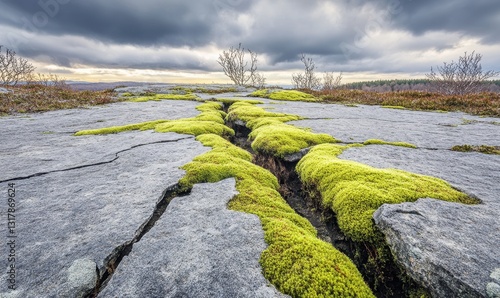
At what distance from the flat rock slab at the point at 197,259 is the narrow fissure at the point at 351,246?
3.69 feet

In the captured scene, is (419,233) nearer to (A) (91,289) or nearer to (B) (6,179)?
(A) (91,289)

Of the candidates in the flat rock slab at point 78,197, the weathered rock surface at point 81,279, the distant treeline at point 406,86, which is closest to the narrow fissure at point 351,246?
the flat rock slab at point 78,197

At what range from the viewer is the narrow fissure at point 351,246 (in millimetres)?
2410

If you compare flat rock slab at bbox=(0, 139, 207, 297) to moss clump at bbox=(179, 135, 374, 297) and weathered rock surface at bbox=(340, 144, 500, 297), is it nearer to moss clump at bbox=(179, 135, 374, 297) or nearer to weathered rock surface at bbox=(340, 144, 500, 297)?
moss clump at bbox=(179, 135, 374, 297)

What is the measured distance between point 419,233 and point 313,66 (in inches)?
2279

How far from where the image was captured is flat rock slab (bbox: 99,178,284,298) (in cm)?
199

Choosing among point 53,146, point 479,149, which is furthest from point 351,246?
point 53,146

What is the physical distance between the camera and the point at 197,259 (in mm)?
2271

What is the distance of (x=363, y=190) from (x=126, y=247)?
279 centimetres

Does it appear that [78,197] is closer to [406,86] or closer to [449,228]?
[449,228]

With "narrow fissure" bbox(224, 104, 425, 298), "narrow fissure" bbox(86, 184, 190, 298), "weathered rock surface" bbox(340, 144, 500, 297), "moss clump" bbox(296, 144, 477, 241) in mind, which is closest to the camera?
"weathered rock surface" bbox(340, 144, 500, 297)

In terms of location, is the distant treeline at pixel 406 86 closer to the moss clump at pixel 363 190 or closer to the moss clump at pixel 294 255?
the moss clump at pixel 363 190

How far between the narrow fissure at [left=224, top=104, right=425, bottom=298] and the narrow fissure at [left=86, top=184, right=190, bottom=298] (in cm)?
202

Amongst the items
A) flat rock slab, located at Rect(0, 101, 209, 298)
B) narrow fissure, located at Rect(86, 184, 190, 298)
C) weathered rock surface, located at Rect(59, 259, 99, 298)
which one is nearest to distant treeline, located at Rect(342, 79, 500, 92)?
flat rock slab, located at Rect(0, 101, 209, 298)
